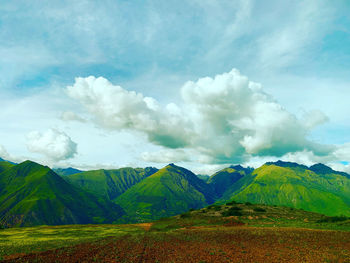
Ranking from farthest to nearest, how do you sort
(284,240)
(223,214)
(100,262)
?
(223,214) < (284,240) < (100,262)

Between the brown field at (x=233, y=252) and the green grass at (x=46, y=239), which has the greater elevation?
the brown field at (x=233, y=252)

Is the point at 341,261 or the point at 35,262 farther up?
the point at 341,261

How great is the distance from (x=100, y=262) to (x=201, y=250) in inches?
777

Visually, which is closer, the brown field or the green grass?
the brown field

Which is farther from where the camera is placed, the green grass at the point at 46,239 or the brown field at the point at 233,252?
the green grass at the point at 46,239

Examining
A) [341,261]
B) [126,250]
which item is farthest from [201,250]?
[341,261]

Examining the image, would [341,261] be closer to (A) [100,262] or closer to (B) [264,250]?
(B) [264,250]

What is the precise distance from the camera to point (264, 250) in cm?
4072

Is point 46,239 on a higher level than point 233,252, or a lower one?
lower

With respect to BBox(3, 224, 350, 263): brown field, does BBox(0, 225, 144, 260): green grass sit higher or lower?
lower

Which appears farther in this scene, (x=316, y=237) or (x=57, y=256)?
(x=316, y=237)

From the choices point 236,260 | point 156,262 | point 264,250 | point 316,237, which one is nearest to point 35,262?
point 156,262

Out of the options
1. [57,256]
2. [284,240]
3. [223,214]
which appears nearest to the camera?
[57,256]

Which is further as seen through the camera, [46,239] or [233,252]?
[46,239]
